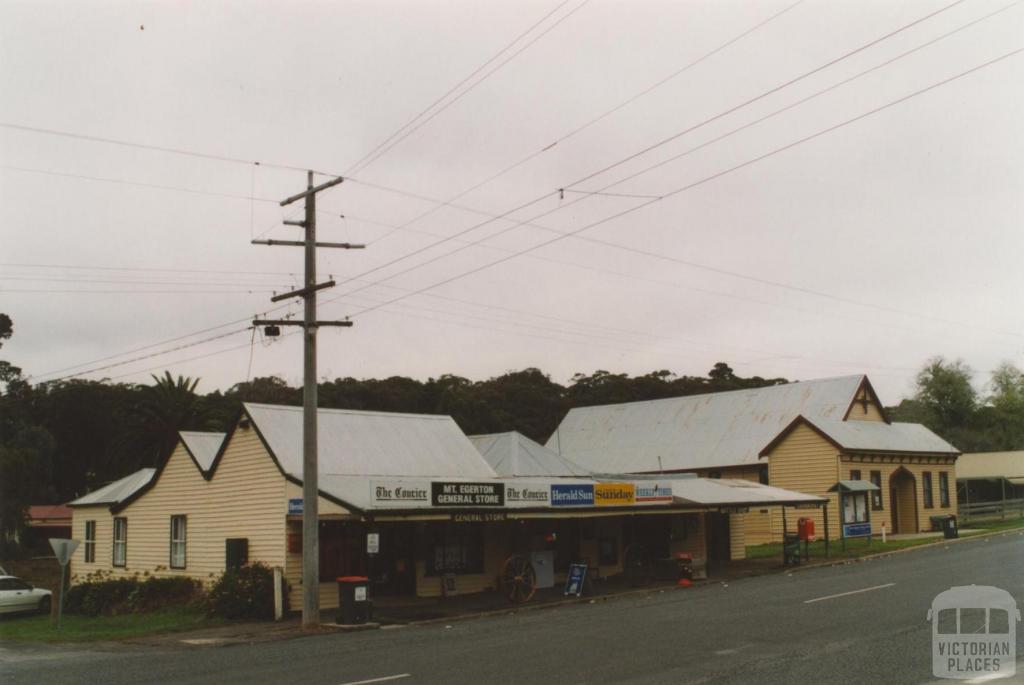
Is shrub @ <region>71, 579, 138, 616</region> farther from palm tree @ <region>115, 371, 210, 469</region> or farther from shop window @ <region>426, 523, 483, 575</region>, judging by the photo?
palm tree @ <region>115, 371, 210, 469</region>

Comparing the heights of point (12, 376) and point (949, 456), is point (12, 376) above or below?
above

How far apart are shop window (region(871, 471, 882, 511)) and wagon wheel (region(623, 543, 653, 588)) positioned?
57.5ft

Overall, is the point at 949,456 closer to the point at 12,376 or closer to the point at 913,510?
the point at 913,510

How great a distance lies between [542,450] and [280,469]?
12.0m

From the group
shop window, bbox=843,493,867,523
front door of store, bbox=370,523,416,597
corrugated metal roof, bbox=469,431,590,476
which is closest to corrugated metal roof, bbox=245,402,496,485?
corrugated metal roof, bbox=469,431,590,476

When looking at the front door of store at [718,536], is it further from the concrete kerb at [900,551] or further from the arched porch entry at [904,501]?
the arched porch entry at [904,501]

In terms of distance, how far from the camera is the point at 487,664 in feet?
47.1

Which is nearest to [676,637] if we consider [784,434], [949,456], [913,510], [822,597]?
[822,597]

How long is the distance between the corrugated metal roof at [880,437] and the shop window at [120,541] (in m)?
29.9

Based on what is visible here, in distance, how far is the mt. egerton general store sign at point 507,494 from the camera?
24406 millimetres

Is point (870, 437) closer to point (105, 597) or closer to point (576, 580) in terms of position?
point (576, 580)

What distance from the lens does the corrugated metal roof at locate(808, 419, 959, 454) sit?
45.5m

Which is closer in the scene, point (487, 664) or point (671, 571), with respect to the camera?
point (487, 664)

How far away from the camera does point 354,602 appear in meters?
22.7
